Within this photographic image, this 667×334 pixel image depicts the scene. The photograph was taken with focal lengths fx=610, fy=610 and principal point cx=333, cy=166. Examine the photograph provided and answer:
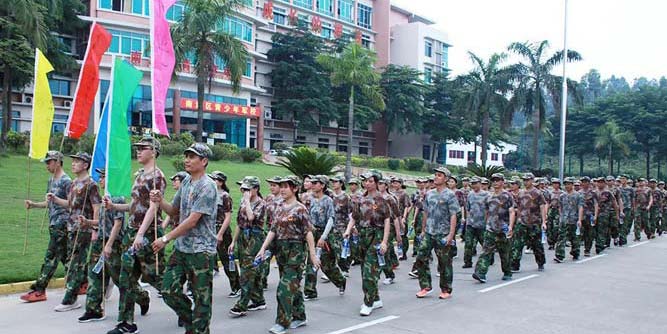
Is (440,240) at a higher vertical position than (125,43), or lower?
lower

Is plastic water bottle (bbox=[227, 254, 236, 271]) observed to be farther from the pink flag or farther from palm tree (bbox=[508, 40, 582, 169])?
palm tree (bbox=[508, 40, 582, 169])

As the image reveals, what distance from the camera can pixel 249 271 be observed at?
7.72 meters

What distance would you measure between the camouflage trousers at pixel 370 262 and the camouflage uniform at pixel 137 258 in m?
2.58

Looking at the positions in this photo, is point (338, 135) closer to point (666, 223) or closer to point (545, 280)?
point (666, 223)

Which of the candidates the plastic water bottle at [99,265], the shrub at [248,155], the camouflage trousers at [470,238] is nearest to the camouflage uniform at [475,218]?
the camouflage trousers at [470,238]

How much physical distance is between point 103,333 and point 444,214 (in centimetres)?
495

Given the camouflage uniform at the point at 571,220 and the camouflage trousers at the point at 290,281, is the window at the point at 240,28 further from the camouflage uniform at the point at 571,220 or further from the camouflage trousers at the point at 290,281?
the camouflage trousers at the point at 290,281

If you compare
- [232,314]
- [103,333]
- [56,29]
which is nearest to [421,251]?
[232,314]

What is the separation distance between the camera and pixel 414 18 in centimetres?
7425

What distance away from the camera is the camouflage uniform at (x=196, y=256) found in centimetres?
557

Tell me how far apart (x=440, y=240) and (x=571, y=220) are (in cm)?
606

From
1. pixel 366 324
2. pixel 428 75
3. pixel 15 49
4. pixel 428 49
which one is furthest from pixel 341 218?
pixel 428 49

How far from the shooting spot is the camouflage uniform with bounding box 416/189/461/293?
29.3ft

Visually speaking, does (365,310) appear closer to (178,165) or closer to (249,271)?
(249,271)
